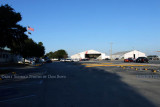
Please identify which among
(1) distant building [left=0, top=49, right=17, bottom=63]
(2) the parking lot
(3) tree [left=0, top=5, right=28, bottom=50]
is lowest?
(2) the parking lot

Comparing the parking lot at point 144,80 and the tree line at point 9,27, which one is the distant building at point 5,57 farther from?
the parking lot at point 144,80

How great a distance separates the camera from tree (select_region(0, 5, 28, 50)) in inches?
811

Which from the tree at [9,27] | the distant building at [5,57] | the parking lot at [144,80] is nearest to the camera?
the parking lot at [144,80]

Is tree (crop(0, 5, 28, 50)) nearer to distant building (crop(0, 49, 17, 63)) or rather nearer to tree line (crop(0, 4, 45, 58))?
tree line (crop(0, 4, 45, 58))

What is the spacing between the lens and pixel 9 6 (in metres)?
22.8

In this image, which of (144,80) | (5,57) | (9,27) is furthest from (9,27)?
(5,57)

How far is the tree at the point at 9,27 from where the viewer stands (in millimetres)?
20594

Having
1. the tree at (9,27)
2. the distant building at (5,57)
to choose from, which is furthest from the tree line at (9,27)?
the distant building at (5,57)

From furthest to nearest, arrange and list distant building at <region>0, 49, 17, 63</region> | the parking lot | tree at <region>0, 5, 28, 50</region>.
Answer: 1. distant building at <region>0, 49, 17, 63</region>
2. tree at <region>0, 5, 28, 50</region>
3. the parking lot

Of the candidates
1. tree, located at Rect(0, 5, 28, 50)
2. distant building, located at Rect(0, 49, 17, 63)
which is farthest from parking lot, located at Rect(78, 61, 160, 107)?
distant building, located at Rect(0, 49, 17, 63)

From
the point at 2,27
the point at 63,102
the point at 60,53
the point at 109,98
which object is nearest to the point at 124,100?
the point at 109,98

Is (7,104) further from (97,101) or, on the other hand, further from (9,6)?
(9,6)

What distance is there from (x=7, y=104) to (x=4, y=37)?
654 inches

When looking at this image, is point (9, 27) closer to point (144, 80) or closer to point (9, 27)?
point (9, 27)
